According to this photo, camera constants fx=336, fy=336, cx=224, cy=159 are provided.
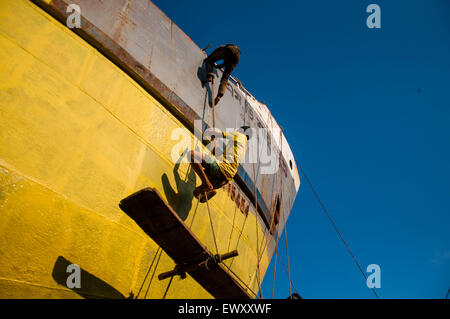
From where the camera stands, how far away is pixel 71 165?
337 cm

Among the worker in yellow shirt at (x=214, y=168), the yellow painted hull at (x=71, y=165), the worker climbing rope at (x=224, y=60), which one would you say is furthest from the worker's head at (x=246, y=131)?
the yellow painted hull at (x=71, y=165)

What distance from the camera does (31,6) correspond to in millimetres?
3629

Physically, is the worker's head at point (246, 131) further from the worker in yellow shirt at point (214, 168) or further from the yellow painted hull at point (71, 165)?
the yellow painted hull at point (71, 165)

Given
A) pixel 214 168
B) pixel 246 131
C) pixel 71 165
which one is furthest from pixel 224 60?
pixel 71 165

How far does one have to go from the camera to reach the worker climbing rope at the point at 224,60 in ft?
18.5

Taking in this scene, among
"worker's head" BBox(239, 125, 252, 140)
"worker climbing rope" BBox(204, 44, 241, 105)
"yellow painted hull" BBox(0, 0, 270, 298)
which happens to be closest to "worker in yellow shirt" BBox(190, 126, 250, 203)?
"yellow painted hull" BBox(0, 0, 270, 298)

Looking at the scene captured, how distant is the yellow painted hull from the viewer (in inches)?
113

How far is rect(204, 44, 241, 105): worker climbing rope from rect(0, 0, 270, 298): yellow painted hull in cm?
157

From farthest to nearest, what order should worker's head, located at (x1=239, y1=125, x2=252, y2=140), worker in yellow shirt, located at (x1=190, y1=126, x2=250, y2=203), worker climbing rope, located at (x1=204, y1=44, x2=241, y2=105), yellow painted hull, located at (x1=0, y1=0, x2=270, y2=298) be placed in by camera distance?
worker's head, located at (x1=239, y1=125, x2=252, y2=140) → worker climbing rope, located at (x1=204, y1=44, x2=241, y2=105) → worker in yellow shirt, located at (x1=190, y1=126, x2=250, y2=203) → yellow painted hull, located at (x1=0, y1=0, x2=270, y2=298)

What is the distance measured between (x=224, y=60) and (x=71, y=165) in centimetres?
339

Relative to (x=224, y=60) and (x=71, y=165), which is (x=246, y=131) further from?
(x=71, y=165)

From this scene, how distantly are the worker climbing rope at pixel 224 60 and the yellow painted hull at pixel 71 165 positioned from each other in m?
1.57

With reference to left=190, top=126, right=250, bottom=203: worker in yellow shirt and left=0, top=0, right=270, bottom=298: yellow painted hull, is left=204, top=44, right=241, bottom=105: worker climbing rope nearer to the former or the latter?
left=190, top=126, right=250, bottom=203: worker in yellow shirt
